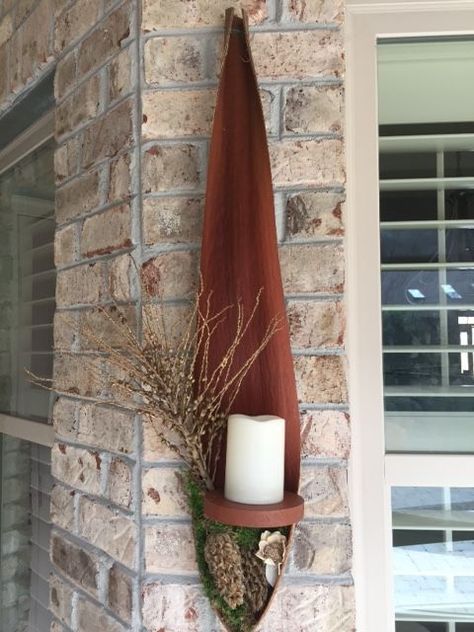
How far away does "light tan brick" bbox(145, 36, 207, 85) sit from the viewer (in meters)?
0.92

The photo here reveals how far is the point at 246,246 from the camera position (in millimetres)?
846

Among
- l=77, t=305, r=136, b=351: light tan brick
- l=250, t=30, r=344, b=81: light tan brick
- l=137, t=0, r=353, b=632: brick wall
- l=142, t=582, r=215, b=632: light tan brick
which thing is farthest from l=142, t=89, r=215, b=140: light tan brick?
l=142, t=582, r=215, b=632: light tan brick

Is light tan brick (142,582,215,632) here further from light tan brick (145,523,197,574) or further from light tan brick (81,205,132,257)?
light tan brick (81,205,132,257)

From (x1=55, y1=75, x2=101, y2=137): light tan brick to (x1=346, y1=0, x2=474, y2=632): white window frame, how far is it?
0.49 metres

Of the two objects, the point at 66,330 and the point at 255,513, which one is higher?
the point at 66,330

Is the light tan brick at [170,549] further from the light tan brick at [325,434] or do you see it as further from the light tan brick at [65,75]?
the light tan brick at [65,75]

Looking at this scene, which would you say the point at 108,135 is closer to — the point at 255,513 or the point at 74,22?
Result: the point at 74,22

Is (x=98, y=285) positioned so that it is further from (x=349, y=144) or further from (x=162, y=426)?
(x=349, y=144)

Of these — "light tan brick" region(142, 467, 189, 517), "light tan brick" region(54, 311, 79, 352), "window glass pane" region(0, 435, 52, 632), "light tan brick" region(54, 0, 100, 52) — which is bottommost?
"window glass pane" region(0, 435, 52, 632)

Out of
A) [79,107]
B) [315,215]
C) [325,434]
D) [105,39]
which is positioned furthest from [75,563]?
[105,39]

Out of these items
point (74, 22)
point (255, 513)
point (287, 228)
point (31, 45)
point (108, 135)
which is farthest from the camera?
point (31, 45)

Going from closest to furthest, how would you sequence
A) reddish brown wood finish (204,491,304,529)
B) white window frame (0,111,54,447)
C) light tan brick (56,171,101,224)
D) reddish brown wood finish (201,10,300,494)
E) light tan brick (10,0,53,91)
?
reddish brown wood finish (204,491,304,529) → reddish brown wood finish (201,10,300,494) → light tan brick (56,171,101,224) → light tan brick (10,0,53,91) → white window frame (0,111,54,447)

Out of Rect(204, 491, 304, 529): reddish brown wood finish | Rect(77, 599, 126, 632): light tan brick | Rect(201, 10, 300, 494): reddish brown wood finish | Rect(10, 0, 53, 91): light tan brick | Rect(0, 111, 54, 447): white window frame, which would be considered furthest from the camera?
Rect(0, 111, 54, 447): white window frame

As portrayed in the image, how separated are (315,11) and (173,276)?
20.2 inches
